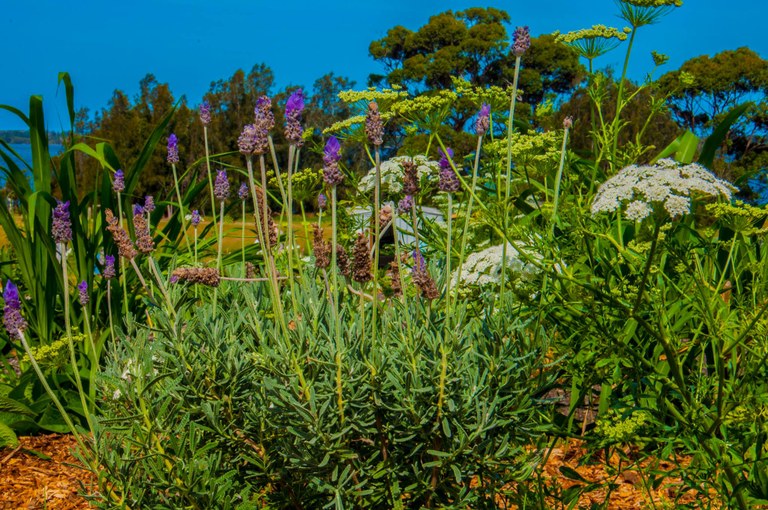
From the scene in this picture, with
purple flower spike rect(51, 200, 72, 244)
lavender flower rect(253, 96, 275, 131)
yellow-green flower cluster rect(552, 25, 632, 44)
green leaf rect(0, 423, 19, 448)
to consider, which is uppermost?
yellow-green flower cluster rect(552, 25, 632, 44)

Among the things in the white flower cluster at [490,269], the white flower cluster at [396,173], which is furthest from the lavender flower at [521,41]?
the white flower cluster at [396,173]

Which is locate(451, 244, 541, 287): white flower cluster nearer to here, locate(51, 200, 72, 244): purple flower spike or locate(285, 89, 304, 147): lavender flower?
locate(285, 89, 304, 147): lavender flower

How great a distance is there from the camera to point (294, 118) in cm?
204

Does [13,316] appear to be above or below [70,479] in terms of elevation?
above

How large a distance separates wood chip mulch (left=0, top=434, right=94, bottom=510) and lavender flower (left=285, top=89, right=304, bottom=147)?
7.58 ft

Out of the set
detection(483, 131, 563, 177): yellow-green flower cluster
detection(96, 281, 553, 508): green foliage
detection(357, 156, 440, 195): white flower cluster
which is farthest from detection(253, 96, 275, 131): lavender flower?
detection(357, 156, 440, 195): white flower cluster

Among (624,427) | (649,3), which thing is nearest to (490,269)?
(624,427)

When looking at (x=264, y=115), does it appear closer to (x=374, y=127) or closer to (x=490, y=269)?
(x=374, y=127)

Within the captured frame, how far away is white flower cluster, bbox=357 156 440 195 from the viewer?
3830 millimetres

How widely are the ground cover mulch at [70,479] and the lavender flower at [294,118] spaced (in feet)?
7.15

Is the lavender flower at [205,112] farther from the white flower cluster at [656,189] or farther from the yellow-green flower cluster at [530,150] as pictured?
the white flower cluster at [656,189]

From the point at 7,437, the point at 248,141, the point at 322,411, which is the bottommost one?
the point at 7,437

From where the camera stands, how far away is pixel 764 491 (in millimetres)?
2555

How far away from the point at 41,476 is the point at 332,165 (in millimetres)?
2954
